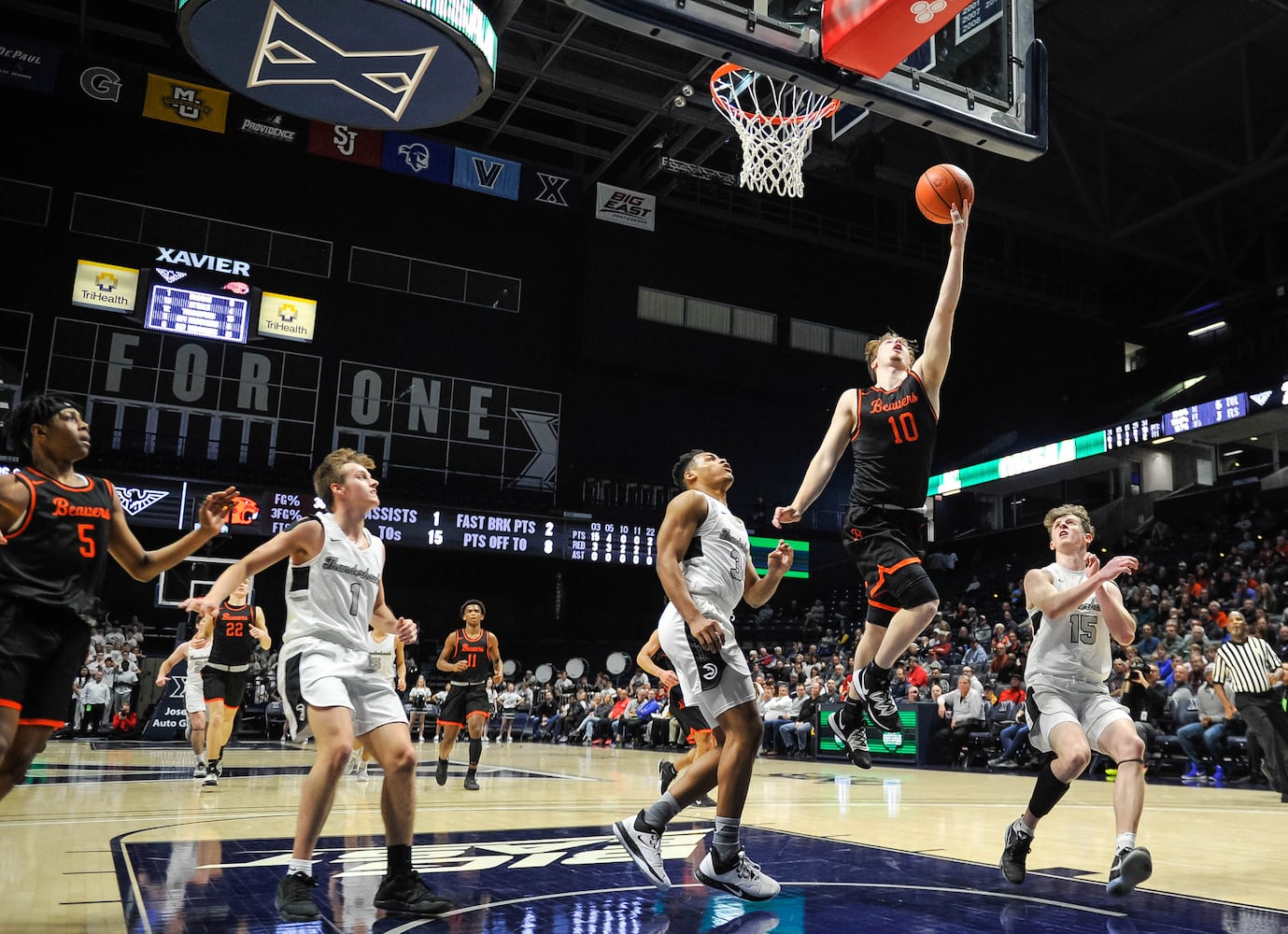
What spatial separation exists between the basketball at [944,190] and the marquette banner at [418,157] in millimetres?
21449

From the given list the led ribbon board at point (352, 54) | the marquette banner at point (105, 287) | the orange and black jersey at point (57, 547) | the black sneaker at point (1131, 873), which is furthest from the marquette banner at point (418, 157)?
the black sneaker at point (1131, 873)

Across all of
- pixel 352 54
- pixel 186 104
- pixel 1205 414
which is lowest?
pixel 1205 414

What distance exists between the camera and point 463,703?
35.4 ft

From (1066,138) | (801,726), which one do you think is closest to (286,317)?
(801,726)

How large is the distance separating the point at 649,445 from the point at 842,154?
952 cm

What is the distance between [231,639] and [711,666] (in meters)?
6.97

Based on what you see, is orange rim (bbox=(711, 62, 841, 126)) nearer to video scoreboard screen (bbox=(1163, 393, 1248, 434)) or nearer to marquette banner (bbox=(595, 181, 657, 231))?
marquette banner (bbox=(595, 181, 657, 231))

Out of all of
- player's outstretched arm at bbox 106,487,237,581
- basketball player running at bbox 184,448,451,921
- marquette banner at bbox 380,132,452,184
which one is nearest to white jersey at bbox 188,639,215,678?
basketball player running at bbox 184,448,451,921

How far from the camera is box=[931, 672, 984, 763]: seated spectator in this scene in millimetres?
15398

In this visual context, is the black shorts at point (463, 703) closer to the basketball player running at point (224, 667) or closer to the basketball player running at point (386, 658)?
the basketball player running at point (386, 658)

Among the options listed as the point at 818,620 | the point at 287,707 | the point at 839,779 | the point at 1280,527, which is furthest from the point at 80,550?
the point at 818,620

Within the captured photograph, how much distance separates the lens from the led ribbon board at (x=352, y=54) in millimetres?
12359

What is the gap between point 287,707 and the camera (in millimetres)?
4836

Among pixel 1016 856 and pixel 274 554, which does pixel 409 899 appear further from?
pixel 1016 856
